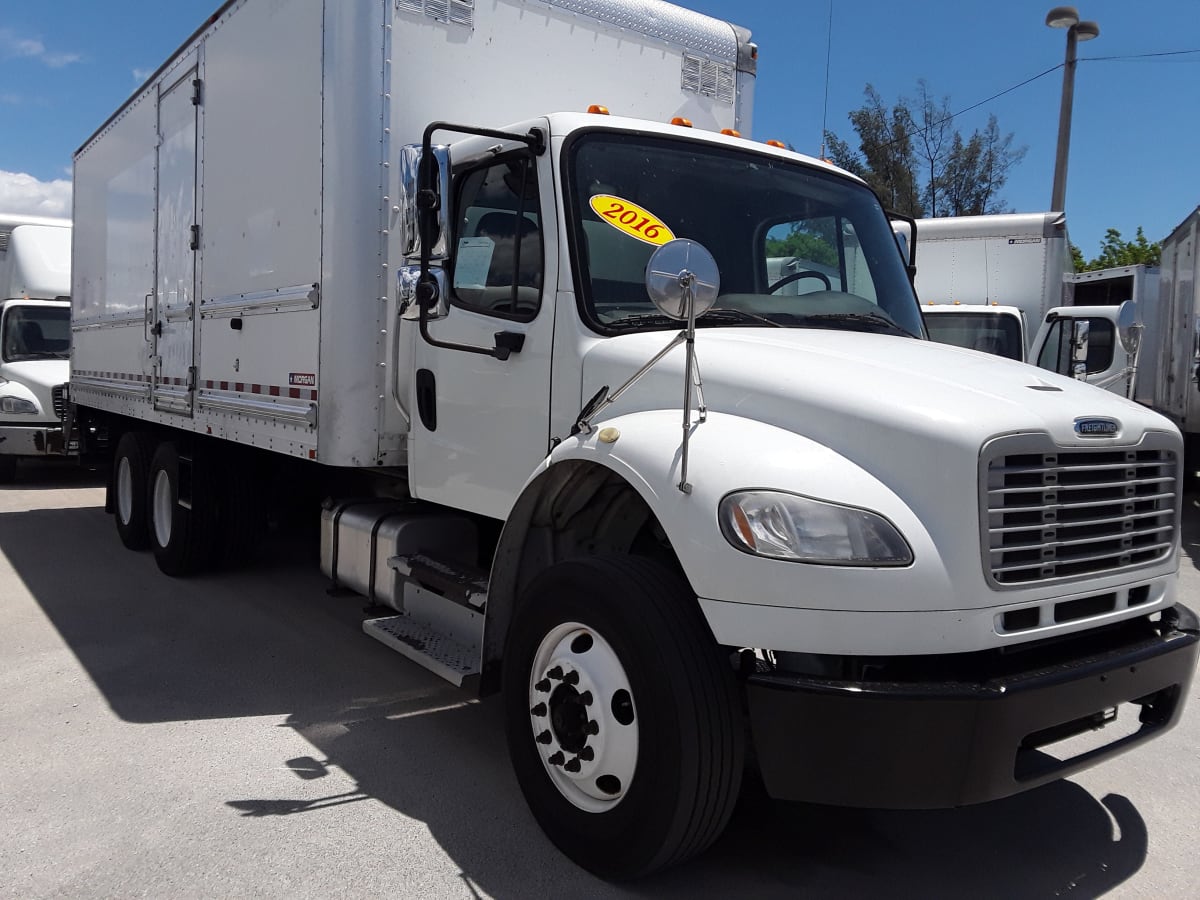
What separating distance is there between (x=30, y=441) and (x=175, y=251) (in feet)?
21.3

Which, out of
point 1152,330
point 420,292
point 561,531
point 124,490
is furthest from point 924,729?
point 1152,330

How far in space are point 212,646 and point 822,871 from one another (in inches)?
152

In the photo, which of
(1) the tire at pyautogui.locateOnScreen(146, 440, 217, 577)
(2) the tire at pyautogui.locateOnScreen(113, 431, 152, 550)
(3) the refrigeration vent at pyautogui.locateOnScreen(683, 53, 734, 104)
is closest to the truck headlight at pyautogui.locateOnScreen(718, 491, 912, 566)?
(3) the refrigeration vent at pyautogui.locateOnScreen(683, 53, 734, 104)

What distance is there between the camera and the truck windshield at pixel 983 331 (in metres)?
10.6

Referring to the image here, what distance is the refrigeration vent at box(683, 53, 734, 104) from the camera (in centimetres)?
577

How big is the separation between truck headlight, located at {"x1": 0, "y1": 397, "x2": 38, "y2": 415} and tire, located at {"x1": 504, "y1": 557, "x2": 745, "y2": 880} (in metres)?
11.3

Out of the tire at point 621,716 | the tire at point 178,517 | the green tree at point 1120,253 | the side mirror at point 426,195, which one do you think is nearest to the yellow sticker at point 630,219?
the side mirror at point 426,195

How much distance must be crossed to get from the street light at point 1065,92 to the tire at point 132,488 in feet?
43.8

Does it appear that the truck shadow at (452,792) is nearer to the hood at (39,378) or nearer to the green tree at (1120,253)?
the hood at (39,378)

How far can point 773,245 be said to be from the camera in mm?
4273

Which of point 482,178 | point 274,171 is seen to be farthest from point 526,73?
point 274,171

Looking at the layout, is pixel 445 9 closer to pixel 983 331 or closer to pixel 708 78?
pixel 708 78

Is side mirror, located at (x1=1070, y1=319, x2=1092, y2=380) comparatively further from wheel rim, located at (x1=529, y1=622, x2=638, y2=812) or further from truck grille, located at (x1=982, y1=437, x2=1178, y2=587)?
wheel rim, located at (x1=529, y1=622, x2=638, y2=812)

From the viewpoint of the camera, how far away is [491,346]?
4.21 m
